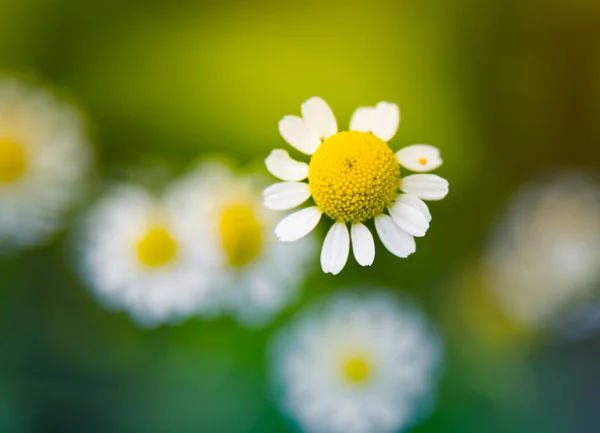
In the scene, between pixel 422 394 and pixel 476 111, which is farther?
pixel 476 111

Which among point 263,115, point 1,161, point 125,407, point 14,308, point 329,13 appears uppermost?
point 329,13

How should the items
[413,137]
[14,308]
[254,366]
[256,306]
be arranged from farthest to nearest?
[413,137] → [14,308] → [254,366] → [256,306]

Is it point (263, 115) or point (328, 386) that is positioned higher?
point (263, 115)

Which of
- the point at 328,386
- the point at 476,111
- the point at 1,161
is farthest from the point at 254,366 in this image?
the point at 476,111

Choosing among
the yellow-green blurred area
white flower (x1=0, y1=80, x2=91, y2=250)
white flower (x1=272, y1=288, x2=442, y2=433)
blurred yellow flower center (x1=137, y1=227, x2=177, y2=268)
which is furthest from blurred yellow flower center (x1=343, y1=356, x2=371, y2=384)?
white flower (x1=0, y1=80, x2=91, y2=250)

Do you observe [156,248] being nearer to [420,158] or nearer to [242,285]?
[242,285]

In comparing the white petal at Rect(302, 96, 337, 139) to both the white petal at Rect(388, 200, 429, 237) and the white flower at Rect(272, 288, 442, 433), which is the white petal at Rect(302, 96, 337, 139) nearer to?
the white petal at Rect(388, 200, 429, 237)

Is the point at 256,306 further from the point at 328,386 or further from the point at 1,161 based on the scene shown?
the point at 1,161
